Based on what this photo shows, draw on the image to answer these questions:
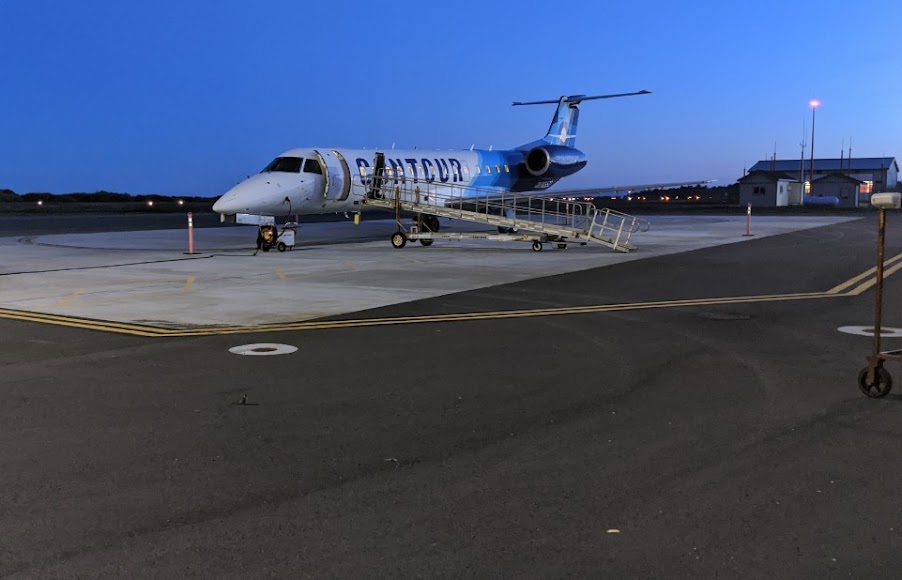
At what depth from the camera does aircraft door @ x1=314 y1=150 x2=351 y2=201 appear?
83.3ft

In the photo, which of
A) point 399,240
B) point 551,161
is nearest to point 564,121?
point 551,161

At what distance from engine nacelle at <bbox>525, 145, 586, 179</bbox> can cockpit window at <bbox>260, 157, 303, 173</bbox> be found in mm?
11954

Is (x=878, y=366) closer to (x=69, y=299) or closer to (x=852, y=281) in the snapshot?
(x=852, y=281)

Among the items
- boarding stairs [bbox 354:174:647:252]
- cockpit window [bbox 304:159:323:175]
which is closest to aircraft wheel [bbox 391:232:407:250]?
boarding stairs [bbox 354:174:647:252]

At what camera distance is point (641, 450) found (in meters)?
5.54

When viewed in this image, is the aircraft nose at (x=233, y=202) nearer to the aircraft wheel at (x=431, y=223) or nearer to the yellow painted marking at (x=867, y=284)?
the aircraft wheel at (x=431, y=223)

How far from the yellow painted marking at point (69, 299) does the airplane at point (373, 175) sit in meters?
8.86

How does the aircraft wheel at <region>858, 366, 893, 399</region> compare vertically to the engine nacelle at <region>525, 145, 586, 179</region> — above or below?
below

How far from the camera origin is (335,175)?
1008 inches

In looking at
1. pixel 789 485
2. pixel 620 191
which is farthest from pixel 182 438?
pixel 620 191

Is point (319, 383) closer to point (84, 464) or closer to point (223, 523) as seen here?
point (84, 464)

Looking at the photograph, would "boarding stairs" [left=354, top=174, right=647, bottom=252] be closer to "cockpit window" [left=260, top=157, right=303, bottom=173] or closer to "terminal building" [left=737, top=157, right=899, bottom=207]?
"cockpit window" [left=260, top=157, right=303, bottom=173]

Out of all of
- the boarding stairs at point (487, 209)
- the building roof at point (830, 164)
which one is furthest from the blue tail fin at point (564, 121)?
the building roof at point (830, 164)

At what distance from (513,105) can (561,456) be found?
124 feet
